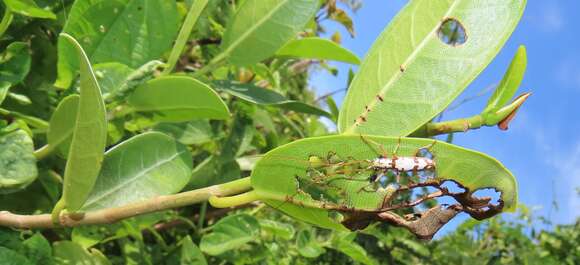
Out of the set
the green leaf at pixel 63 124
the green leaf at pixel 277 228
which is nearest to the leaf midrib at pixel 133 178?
the green leaf at pixel 63 124

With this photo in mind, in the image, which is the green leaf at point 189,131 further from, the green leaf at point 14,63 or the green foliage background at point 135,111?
the green leaf at point 14,63

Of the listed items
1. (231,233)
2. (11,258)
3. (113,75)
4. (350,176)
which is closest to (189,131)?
(231,233)

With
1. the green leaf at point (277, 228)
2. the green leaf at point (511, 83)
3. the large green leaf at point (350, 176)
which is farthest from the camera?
the green leaf at point (277, 228)

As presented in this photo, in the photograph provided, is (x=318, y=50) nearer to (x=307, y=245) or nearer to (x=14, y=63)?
(x=14, y=63)

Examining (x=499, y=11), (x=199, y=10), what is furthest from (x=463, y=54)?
(x=199, y=10)

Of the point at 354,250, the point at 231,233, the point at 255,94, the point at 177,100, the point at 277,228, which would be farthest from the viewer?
the point at 354,250

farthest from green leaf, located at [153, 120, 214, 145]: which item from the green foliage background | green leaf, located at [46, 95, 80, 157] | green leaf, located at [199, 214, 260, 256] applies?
green leaf, located at [46, 95, 80, 157]

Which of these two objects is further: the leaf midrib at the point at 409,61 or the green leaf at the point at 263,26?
the green leaf at the point at 263,26
